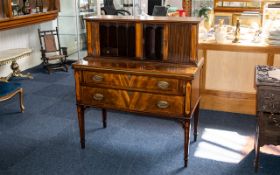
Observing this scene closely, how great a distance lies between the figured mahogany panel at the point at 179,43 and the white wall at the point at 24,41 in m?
3.42

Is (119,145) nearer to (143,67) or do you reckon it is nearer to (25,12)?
(143,67)

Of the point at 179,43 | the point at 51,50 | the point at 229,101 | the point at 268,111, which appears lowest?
the point at 229,101

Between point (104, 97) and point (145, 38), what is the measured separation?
60 cm

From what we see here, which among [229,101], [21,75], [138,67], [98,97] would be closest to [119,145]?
[98,97]

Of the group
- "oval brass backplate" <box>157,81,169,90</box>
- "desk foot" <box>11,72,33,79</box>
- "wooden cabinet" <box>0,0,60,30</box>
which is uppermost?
"wooden cabinet" <box>0,0,60,30</box>

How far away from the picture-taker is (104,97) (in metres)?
2.74

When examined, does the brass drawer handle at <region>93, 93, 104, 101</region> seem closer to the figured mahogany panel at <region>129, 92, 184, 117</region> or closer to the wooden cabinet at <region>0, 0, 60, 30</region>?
the figured mahogany panel at <region>129, 92, 184, 117</region>

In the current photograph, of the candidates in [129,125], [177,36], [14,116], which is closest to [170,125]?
[129,125]

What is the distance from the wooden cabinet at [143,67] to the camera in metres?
2.54

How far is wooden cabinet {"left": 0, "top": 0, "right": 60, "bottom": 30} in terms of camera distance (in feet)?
15.3

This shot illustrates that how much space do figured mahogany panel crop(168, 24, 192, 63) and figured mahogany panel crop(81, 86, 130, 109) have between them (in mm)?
508

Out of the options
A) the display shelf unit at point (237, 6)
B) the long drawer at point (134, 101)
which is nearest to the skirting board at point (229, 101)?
the long drawer at point (134, 101)

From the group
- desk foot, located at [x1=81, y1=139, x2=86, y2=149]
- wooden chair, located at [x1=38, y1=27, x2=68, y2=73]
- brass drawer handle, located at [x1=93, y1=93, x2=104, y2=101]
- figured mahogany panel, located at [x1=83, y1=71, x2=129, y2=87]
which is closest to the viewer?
figured mahogany panel, located at [x1=83, y1=71, x2=129, y2=87]

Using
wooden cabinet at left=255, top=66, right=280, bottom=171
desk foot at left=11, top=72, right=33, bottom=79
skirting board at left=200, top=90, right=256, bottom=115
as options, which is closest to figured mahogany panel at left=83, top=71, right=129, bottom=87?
wooden cabinet at left=255, top=66, right=280, bottom=171
